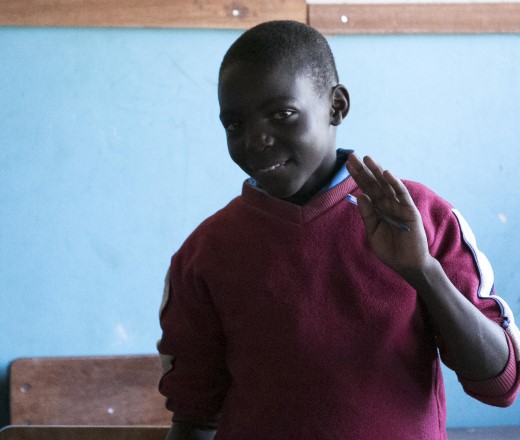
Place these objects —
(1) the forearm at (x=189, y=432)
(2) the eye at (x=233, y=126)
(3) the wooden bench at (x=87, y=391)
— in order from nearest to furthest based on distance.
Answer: (2) the eye at (x=233, y=126)
(1) the forearm at (x=189, y=432)
(3) the wooden bench at (x=87, y=391)

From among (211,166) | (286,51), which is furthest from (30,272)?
(286,51)

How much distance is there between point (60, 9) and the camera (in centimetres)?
208

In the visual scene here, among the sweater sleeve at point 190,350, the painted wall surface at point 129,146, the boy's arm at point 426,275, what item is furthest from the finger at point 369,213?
the painted wall surface at point 129,146

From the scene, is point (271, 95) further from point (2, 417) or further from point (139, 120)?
point (2, 417)

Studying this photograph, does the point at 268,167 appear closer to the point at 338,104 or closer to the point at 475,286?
the point at 338,104

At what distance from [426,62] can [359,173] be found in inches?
57.5

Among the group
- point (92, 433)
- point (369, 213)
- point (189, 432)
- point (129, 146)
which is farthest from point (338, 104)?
point (129, 146)

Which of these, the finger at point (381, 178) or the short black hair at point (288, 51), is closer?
the finger at point (381, 178)

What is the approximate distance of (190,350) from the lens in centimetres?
100

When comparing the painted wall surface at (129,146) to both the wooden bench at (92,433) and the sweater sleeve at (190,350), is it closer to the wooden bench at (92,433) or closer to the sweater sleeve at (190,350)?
the wooden bench at (92,433)

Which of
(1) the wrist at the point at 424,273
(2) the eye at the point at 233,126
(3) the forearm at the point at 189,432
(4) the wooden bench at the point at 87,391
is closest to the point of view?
(1) the wrist at the point at 424,273

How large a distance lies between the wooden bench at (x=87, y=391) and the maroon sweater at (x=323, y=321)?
1.16 m

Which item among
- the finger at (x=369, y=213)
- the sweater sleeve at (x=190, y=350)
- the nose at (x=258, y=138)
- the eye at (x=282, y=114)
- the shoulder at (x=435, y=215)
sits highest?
the eye at (x=282, y=114)

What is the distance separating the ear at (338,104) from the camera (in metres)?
0.97
